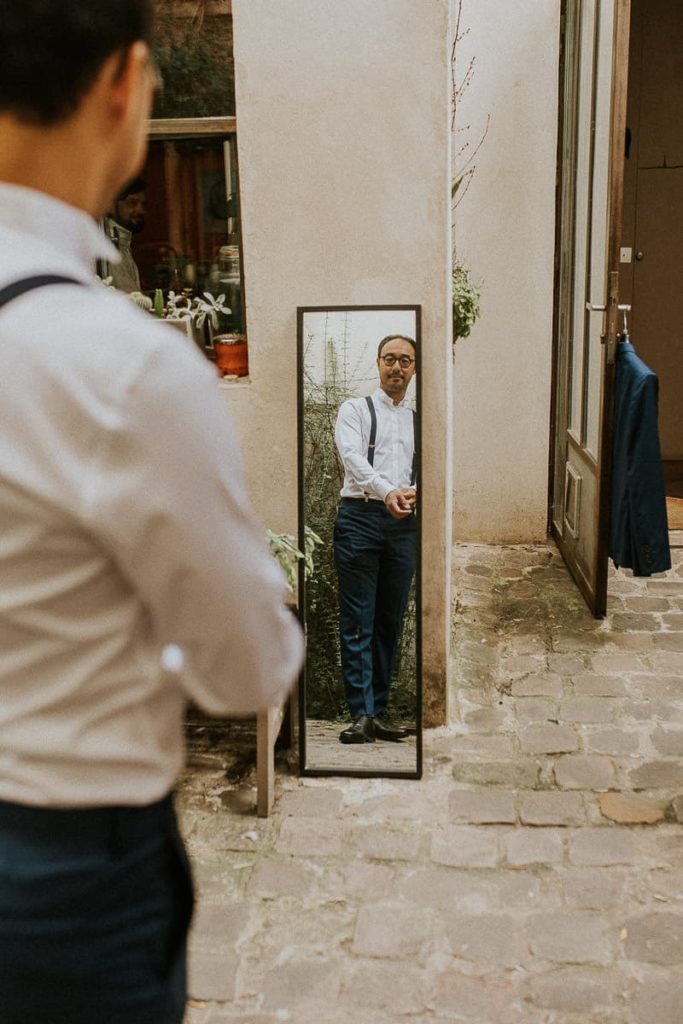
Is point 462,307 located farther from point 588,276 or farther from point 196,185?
point 196,185

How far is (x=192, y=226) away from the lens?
397 centimetres

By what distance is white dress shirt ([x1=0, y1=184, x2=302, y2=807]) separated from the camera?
2.87ft

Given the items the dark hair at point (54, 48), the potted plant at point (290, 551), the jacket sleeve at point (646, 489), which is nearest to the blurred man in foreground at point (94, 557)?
the dark hair at point (54, 48)

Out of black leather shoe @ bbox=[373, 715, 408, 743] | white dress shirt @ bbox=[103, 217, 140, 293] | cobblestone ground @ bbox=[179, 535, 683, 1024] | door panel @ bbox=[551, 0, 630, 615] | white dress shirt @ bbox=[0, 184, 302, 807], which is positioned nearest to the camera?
white dress shirt @ bbox=[0, 184, 302, 807]

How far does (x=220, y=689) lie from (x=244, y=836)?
2.48 meters

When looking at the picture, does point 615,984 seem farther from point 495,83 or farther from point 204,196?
point 495,83

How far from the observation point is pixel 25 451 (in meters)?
0.90

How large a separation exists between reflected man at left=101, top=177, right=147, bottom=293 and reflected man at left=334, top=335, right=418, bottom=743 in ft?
3.33

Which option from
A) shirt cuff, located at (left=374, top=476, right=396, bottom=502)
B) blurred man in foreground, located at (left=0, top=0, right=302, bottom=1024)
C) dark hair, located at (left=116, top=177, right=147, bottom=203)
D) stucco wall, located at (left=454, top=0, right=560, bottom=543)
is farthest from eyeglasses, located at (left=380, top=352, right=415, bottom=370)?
blurred man in foreground, located at (left=0, top=0, right=302, bottom=1024)

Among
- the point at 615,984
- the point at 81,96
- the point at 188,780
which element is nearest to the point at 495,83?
the point at 188,780

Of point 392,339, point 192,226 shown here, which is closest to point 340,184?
point 392,339

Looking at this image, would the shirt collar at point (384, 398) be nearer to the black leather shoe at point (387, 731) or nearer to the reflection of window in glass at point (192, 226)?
the reflection of window in glass at point (192, 226)

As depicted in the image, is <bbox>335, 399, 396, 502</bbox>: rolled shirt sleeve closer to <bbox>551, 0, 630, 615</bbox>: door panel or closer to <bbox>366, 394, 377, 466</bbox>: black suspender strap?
<bbox>366, 394, 377, 466</bbox>: black suspender strap

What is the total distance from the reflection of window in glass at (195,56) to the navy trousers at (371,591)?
58.5 inches
